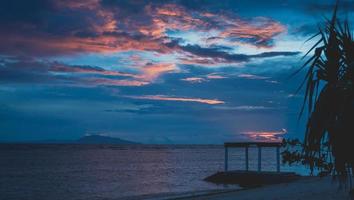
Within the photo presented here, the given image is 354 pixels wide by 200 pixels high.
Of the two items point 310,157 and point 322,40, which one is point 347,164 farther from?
point 322,40

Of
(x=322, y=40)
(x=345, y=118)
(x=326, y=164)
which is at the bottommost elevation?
(x=326, y=164)

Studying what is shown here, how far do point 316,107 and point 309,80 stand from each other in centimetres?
34

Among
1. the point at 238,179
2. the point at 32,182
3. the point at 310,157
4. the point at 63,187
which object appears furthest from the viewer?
the point at 32,182

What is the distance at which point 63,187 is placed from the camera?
121ft

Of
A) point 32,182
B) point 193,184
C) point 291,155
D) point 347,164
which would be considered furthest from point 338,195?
point 32,182

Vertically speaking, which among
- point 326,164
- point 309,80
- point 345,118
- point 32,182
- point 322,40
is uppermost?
point 322,40

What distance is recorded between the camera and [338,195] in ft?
51.6

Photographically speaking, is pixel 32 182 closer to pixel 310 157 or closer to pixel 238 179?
pixel 238 179

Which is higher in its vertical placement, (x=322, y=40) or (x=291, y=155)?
(x=322, y=40)

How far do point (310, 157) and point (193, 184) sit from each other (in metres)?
32.7

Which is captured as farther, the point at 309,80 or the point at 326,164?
the point at 326,164

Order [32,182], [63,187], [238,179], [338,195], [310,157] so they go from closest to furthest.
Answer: [310,157] → [338,195] → [238,179] → [63,187] → [32,182]

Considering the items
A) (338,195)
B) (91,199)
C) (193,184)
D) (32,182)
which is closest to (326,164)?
(338,195)

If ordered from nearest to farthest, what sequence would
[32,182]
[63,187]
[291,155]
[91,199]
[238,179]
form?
1. [291,155]
2. [91,199]
3. [238,179]
4. [63,187]
5. [32,182]
